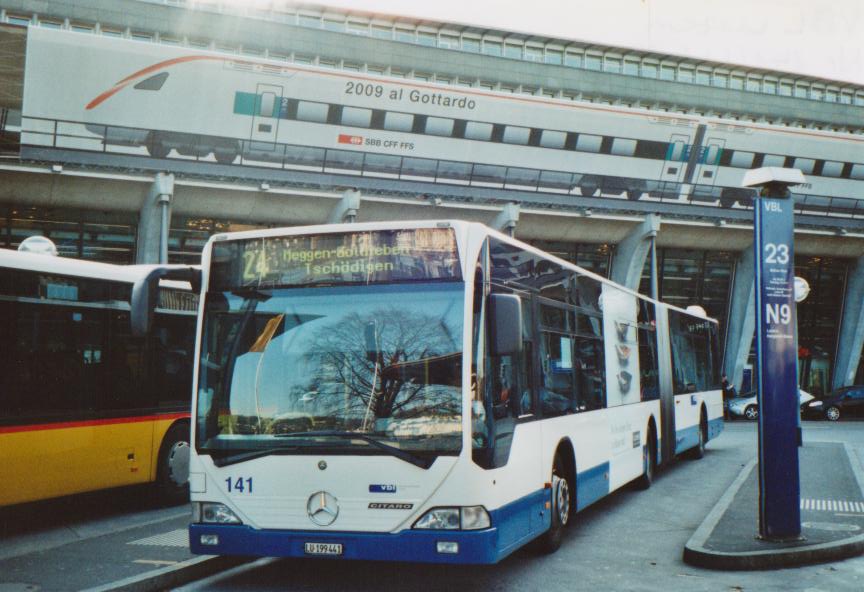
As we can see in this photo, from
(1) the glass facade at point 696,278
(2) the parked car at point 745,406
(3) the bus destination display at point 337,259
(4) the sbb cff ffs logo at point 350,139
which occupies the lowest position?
(2) the parked car at point 745,406

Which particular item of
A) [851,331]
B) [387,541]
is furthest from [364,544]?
[851,331]

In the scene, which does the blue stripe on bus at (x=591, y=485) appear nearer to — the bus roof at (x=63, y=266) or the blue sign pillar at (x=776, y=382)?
the blue sign pillar at (x=776, y=382)

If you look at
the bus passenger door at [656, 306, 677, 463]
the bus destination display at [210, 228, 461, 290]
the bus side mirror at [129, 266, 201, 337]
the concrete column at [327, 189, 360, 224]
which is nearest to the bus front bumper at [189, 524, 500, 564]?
the bus side mirror at [129, 266, 201, 337]

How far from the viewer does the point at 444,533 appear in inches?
231

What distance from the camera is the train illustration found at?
2430 centimetres

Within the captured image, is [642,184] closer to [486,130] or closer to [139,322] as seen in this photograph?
[486,130]

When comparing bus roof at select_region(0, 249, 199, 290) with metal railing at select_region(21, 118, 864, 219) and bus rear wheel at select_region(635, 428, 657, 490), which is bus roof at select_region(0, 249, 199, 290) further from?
metal railing at select_region(21, 118, 864, 219)

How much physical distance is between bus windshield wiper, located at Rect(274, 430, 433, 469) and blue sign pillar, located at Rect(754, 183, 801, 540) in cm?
346

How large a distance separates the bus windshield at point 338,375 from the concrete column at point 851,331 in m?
39.1

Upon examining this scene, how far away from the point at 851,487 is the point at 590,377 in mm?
5052

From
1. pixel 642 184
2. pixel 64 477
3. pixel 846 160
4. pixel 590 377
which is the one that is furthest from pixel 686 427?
pixel 846 160

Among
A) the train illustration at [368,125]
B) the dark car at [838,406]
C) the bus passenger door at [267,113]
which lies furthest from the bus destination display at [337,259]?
the dark car at [838,406]

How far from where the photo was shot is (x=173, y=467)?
10695 mm

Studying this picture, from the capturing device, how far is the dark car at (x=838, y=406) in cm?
3269
